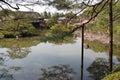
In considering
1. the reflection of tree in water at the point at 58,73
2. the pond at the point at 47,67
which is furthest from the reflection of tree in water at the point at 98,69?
the reflection of tree in water at the point at 58,73

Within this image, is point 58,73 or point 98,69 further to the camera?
point 98,69

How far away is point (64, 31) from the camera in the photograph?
884cm

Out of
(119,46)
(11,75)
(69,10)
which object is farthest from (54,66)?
(119,46)

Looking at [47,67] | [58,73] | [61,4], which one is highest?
[61,4]

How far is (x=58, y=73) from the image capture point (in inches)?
504

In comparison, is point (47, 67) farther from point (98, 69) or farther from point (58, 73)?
point (98, 69)

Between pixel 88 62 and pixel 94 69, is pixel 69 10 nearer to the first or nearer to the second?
pixel 94 69

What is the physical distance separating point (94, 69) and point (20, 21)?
6499mm

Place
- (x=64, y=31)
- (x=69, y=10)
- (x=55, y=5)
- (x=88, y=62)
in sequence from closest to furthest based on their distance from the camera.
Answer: (x=55, y=5), (x=69, y=10), (x=64, y=31), (x=88, y=62)

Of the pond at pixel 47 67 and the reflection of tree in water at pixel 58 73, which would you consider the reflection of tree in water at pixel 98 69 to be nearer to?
the pond at pixel 47 67

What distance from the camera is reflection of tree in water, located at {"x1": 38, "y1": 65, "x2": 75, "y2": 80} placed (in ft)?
39.9

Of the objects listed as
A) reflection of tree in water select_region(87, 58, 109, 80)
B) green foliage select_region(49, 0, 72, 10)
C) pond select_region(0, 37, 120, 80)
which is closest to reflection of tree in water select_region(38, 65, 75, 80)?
pond select_region(0, 37, 120, 80)

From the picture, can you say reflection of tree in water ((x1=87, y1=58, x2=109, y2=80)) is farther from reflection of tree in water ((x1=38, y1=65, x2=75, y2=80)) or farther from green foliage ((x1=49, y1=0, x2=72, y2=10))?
green foliage ((x1=49, y1=0, x2=72, y2=10))

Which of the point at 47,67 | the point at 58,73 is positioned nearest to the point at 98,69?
the point at 58,73
